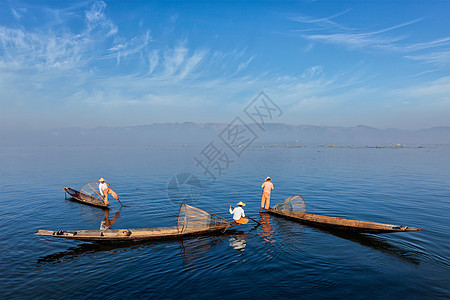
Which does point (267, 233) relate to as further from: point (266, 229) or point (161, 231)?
point (161, 231)

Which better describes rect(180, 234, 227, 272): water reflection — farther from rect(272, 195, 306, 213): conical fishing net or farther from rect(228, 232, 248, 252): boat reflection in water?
rect(272, 195, 306, 213): conical fishing net

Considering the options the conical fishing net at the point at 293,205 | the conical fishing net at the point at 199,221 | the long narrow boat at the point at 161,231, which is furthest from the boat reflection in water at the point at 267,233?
the conical fishing net at the point at 199,221

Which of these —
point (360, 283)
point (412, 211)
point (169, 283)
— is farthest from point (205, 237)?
point (412, 211)

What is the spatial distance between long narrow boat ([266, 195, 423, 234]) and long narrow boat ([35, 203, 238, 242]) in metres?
5.76

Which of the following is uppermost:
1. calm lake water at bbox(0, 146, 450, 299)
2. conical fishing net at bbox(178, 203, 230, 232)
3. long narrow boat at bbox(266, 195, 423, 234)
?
conical fishing net at bbox(178, 203, 230, 232)

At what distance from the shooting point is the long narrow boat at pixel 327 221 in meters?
15.6

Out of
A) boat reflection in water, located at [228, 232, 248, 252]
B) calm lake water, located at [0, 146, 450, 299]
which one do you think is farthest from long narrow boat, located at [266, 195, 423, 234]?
boat reflection in water, located at [228, 232, 248, 252]

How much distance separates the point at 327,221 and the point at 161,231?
12.1 metres

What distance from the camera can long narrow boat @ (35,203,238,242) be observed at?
15.2m

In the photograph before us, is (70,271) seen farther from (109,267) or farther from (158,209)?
(158,209)

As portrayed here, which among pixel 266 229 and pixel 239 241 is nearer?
pixel 239 241

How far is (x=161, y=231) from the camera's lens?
A: 16.3m

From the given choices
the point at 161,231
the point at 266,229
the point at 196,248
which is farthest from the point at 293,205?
the point at 161,231

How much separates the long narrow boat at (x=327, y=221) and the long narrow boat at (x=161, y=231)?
576cm
